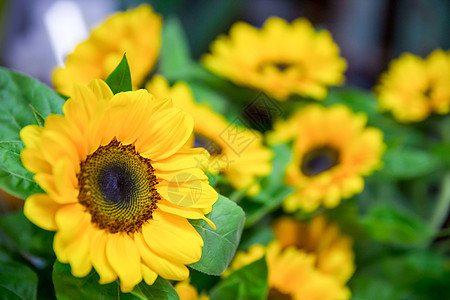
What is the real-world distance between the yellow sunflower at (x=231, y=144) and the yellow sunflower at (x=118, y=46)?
2.5 inches

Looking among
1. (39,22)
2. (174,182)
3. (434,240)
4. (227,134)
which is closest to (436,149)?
(434,240)

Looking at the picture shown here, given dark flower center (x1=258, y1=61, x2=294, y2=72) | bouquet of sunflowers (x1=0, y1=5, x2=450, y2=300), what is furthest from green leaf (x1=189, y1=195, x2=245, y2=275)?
dark flower center (x1=258, y1=61, x2=294, y2=72)

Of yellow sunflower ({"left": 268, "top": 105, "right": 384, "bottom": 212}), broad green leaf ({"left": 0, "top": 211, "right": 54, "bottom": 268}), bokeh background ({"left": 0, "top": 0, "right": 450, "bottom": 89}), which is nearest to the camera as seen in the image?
broad green leaf ({"left": 0, "top": 211, "right": 54, "bottom": 268})

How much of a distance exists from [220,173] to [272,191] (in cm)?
7

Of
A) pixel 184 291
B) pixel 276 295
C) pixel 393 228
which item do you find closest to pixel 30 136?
pixel 184 291

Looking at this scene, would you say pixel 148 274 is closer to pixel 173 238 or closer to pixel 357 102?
pixel 173 238

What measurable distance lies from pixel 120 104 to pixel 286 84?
0.93ft

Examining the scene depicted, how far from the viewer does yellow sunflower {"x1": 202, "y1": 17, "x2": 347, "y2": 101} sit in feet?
1.57

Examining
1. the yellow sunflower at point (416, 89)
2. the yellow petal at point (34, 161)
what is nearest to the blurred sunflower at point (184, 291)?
the yellow petal at point (34, 161)

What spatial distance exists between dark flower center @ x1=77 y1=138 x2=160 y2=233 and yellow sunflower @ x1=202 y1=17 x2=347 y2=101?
0.25 m

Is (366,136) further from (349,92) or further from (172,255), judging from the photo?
(172,255)

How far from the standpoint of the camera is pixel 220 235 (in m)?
0.24

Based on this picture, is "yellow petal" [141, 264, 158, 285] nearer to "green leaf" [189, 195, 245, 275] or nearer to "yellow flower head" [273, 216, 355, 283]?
"green leaf" [189, 195, 245, 275]

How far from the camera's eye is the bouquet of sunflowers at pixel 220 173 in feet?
0.70
